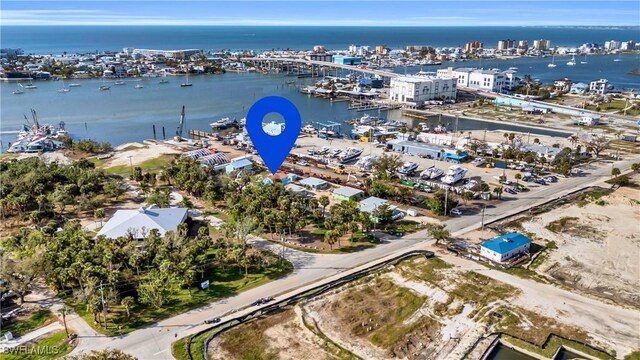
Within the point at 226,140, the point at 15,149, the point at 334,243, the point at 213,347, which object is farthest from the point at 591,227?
the point at 15,149

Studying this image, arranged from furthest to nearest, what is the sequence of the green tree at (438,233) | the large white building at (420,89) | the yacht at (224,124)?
1. the large white building at (420,89)
2. the yacht at (224,124)
3. the green tree at (438,233)

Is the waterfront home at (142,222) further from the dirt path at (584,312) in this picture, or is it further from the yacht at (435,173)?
the yacht at (435,173)

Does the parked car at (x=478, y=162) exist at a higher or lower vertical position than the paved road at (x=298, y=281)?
higher

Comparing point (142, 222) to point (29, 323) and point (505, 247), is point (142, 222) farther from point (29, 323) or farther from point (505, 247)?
point (505, 247)

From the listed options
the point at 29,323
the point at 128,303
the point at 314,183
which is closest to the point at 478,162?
the point at 314,183

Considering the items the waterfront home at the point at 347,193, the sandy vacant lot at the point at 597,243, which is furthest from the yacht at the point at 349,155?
the sandy vacant lot at the point at 597,243

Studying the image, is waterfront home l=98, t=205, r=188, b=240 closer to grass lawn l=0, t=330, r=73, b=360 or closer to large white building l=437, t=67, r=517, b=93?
grass lawn l=0, t=330, r=73, b=360
